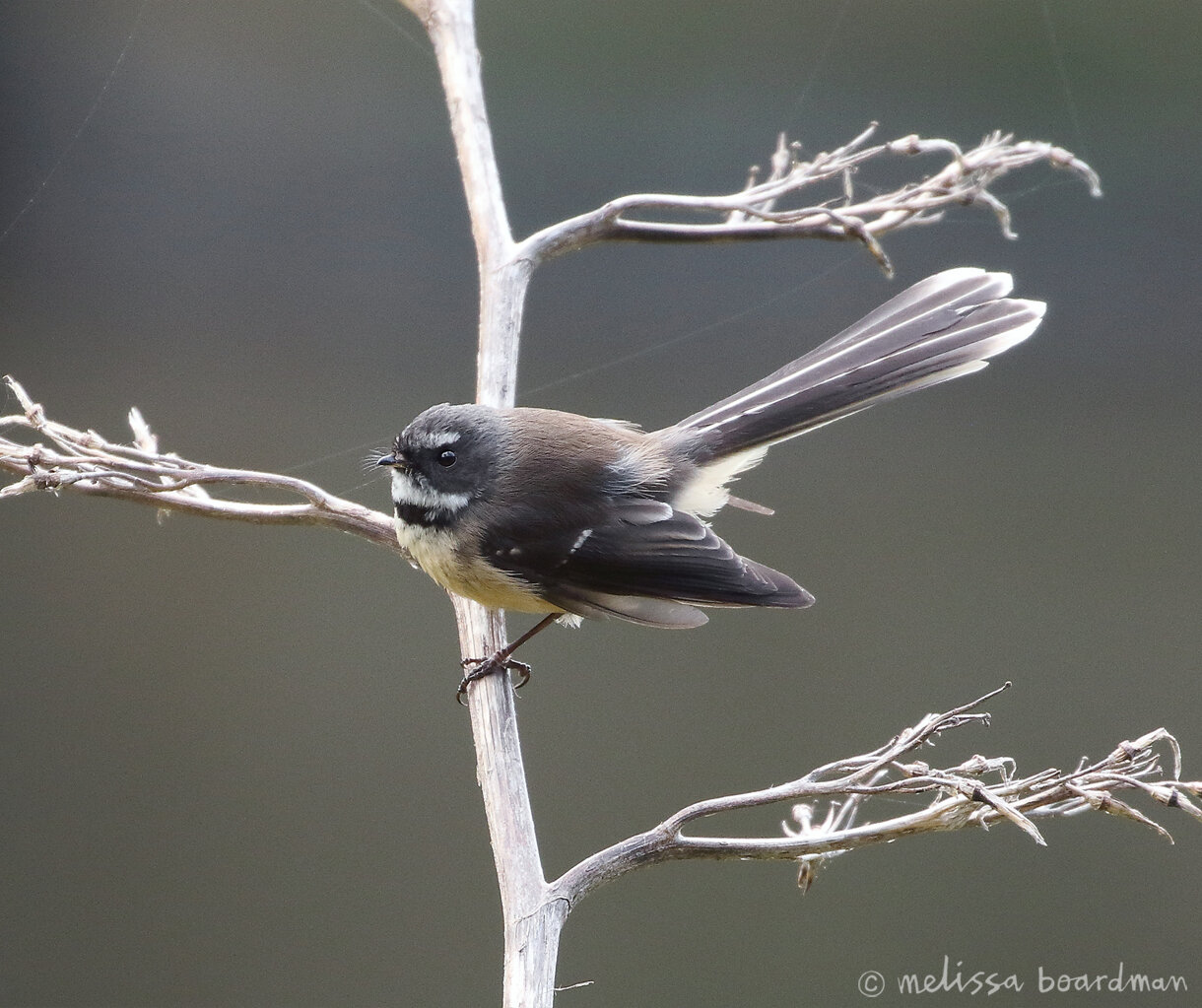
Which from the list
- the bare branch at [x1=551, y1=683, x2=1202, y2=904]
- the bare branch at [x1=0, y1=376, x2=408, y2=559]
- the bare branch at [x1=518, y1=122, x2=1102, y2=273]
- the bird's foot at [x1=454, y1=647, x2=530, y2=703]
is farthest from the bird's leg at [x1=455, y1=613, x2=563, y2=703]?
the bare branch at [x1=518, y1=122, x2=1102, y2=273]

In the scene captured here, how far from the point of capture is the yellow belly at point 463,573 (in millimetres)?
1546

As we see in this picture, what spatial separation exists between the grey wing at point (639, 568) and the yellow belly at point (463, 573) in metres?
0.02

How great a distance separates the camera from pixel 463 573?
1.54m

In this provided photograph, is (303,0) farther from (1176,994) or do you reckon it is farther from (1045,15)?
(1176,994)

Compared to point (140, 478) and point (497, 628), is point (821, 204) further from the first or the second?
point (140, 478)

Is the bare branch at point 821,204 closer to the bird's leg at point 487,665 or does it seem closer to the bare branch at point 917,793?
the bird's leg at point 487,665

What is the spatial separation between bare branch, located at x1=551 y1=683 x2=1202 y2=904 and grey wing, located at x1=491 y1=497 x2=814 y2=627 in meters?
0.39

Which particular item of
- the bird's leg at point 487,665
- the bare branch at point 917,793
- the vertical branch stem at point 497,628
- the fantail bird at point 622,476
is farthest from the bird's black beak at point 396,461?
the bare branch at point 917,793

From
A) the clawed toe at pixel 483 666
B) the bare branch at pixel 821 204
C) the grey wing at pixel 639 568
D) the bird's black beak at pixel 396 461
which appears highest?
the bare branch at pixel 821 204

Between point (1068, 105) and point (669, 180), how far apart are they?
1152mm

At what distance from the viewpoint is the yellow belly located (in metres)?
1.55

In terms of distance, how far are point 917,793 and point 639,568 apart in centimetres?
58

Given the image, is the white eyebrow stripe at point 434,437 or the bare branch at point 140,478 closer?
the bare branch at point 140,478

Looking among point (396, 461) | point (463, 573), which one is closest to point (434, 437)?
point (396, 461)
